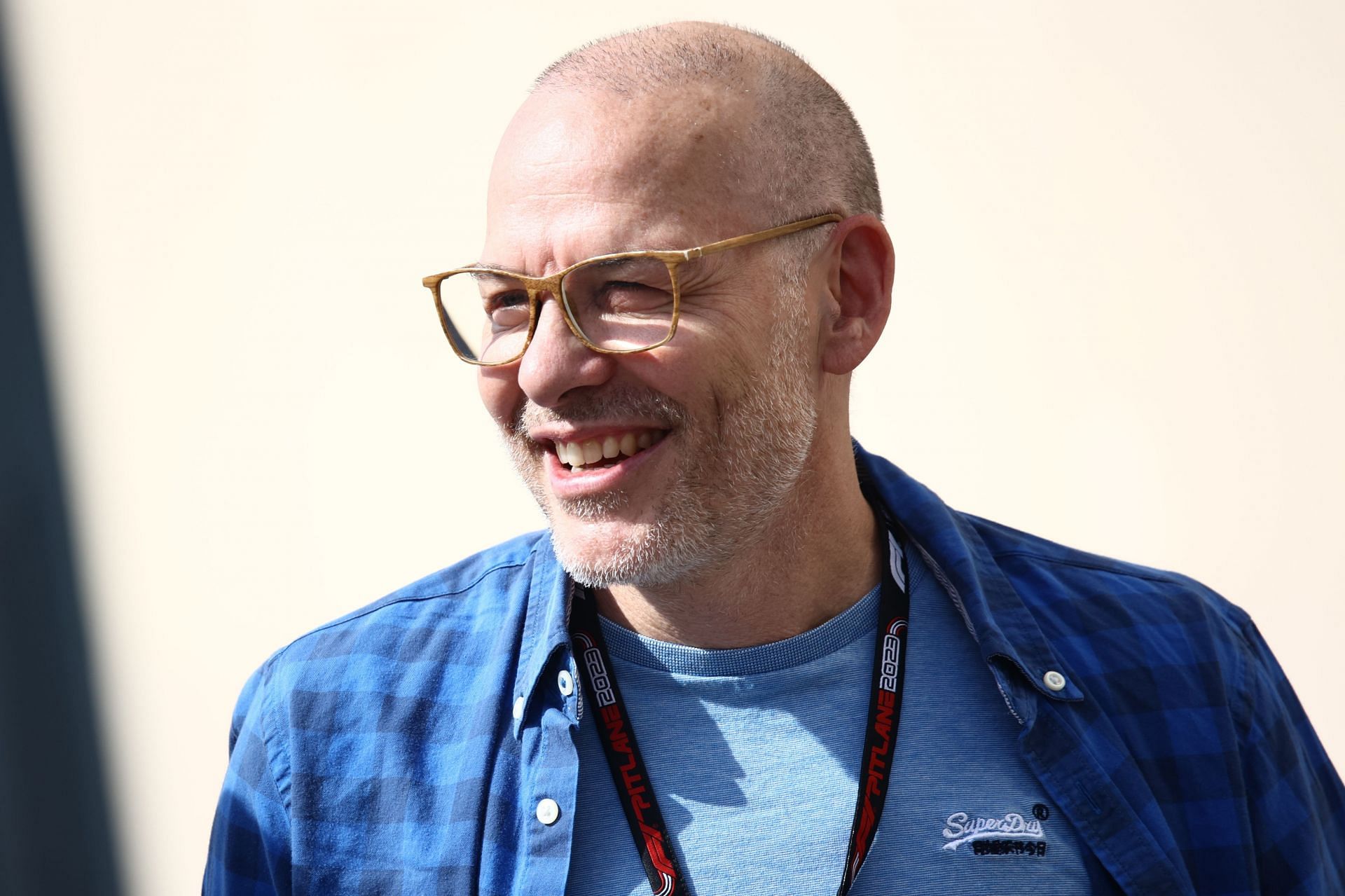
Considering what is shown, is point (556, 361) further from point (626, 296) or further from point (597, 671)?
point (597, 671)

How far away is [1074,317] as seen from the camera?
9.10ft

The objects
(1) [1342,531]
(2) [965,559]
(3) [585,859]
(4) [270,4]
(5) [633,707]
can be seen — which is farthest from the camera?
(4) [270,4]

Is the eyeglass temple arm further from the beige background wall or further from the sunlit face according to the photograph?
the beige background wall

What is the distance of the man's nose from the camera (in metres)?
1.69

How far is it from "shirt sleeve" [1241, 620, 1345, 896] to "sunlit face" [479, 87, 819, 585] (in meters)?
0.97

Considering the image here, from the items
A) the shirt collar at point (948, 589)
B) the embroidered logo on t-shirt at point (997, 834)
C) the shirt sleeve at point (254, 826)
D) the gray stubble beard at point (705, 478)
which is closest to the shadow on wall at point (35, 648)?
the shirt sleeve at point (254, 826)

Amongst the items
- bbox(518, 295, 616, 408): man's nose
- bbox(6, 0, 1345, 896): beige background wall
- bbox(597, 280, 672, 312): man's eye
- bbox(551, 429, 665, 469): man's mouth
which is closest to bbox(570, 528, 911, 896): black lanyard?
bbox(551, 429, 665, 469): man's mouth

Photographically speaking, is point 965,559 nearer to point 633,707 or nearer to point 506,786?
point 633,707

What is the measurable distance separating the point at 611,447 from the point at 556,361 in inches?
6.9

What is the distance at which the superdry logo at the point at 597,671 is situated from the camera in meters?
1.83

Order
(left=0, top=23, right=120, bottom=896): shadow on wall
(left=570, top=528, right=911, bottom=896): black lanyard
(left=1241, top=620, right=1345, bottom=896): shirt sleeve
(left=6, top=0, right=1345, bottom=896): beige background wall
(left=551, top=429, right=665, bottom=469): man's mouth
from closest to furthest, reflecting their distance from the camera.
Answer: (left=570, top=528, right=911, bottom=896): black lanyard < (left=551, top=429, right=665, bottom=469): man's mouth < (left=1241, top=620, right=1345, bottom=896): shirt sleeve < (left=6, top=0, right=1345, bottom=896): beige background wall < (left=0, top=23, right=120, bottom=896): shadow on wall

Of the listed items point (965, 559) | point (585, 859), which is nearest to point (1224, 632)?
point (965, 559)

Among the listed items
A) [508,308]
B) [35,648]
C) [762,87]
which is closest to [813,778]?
[508,308]

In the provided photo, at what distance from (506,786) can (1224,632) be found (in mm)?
1339
